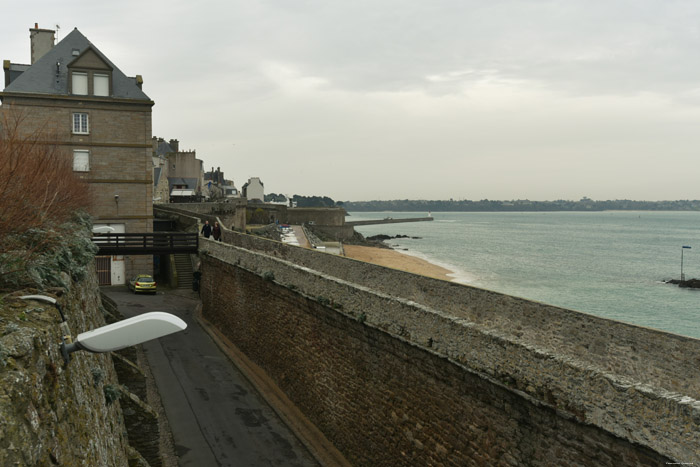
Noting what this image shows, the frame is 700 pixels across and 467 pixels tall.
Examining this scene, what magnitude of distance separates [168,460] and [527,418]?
8410 mm

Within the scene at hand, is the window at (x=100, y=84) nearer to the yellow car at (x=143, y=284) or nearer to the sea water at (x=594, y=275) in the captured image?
the yellow car at (x=143, y=284)

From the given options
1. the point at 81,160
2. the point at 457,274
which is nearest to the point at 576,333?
the point at 81,160

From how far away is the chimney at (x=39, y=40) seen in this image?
1217 inches

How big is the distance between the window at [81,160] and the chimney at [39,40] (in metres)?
7.80

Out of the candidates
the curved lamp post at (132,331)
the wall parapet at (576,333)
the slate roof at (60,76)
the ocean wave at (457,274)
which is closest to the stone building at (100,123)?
the slate roof at (60,76)

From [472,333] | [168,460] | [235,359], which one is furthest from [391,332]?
[235,359]

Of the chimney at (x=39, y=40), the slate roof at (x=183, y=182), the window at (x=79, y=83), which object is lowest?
the slate roof at (x=183, y=182)

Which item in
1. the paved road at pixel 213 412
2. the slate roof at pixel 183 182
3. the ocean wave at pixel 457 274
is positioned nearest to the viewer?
the paved road at pixel 213 412

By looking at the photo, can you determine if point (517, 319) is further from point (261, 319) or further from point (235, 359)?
point (235, 359)

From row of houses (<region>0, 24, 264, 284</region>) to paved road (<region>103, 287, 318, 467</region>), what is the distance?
1144 centimetres

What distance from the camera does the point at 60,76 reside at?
1088 inches

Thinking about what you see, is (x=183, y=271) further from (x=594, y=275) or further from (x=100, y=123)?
(x=594, y=275)

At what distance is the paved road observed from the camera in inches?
480

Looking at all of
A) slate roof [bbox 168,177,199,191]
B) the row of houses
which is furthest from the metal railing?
slate roof [bbox 168,177,199,191]
